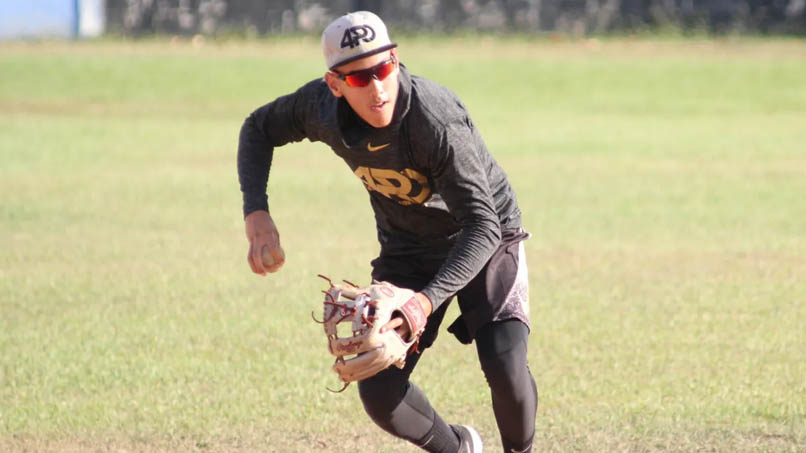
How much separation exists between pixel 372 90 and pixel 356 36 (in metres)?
0.20

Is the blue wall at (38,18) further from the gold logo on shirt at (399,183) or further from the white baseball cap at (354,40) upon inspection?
the white baseball cap at (354,40)

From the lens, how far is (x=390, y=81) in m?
4.48

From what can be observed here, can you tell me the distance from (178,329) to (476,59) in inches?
972

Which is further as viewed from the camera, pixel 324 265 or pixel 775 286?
pixel 324 265

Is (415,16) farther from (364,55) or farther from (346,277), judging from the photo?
(364,55)

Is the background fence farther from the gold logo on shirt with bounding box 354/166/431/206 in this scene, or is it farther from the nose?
the nose

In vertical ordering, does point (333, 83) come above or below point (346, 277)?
above

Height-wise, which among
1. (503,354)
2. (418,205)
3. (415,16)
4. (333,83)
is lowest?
(415,16)

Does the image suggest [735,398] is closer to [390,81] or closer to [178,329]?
[390,81]

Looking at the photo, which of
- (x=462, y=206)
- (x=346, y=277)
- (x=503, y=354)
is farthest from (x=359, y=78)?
(x=346, y=277)

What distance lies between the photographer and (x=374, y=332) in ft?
14.0

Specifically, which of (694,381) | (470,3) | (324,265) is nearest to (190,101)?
(470,3)

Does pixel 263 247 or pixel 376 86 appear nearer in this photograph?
pixel 376 86

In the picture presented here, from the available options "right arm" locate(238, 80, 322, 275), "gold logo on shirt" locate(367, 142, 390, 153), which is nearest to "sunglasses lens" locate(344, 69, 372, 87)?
"gold logo on shirt" locate(367, 142, 390, 153)
